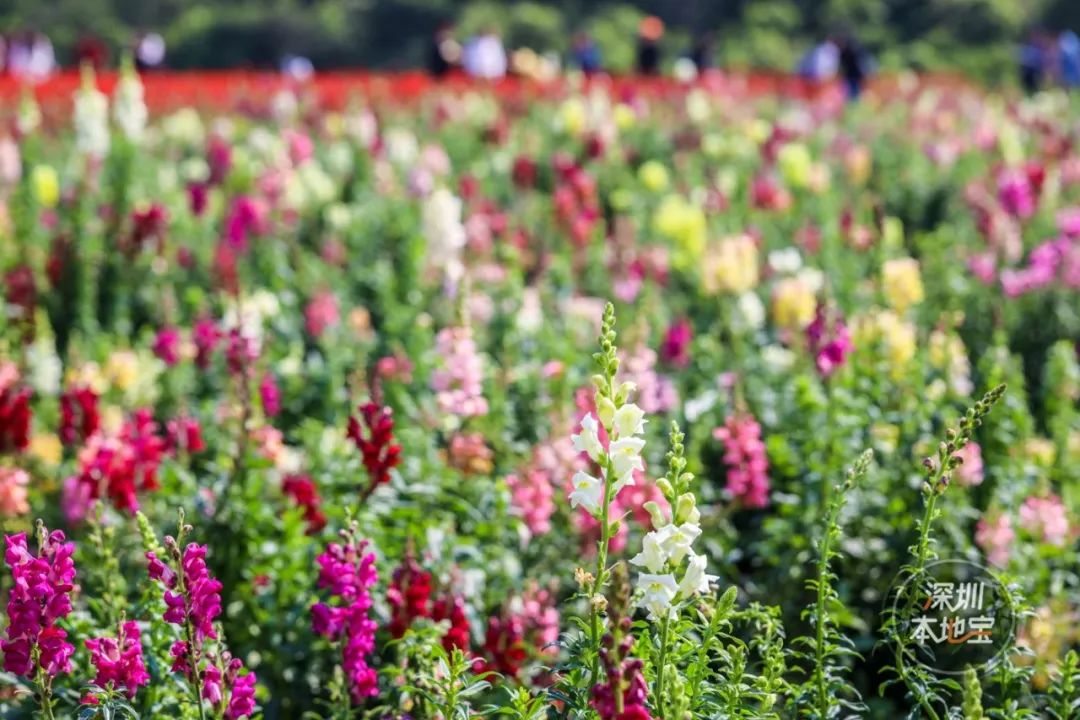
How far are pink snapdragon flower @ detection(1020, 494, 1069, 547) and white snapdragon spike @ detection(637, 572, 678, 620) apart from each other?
2068 millimetres

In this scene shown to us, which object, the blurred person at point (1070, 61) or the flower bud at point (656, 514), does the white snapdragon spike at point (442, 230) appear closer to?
the flower bud at point (656, 514)

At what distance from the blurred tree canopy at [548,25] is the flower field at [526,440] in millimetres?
19240

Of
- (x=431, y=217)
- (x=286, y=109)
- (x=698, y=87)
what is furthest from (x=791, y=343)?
(x=698, y=87)

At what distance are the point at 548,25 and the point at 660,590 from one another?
1170 inches

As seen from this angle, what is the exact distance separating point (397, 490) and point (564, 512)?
19.6 inches

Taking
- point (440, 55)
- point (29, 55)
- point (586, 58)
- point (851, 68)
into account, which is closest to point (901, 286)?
point (851, 68)

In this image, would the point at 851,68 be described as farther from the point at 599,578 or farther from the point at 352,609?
the point at 599,578

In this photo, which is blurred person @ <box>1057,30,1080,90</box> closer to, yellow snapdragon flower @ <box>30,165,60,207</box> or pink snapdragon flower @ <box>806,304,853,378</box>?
yellow snapdragon flower @ <box>30,165,60,207</box>

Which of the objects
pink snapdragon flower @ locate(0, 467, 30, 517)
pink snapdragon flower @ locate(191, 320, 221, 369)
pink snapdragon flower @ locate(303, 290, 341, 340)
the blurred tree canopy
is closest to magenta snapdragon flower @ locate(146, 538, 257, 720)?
pink snapdragon flower @ locate(0, 467, 30, 517)

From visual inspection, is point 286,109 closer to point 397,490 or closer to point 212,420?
point 212,420

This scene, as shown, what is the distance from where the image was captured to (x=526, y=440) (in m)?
4.73

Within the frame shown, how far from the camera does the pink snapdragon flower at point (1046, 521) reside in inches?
155

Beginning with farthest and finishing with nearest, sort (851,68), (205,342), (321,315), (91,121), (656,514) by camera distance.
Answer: (851,68) → (91,121) → (321,315) → (205,342) → (656,514)

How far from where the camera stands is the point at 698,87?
14242 mm
